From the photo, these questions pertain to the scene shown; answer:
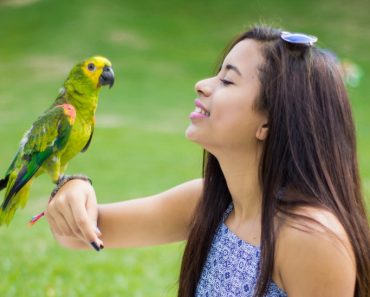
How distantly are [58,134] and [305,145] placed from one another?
0.72 meters

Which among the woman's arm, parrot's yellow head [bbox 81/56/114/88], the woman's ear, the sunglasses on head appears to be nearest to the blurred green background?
the sunglasses on head

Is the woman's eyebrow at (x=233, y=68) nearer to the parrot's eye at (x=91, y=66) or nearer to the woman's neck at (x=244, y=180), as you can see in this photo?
the woman's neck at (x=244, y=180)

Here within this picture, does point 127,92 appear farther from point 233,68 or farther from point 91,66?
point 233,68

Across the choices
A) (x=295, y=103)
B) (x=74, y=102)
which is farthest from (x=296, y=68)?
(x=74, y=102)

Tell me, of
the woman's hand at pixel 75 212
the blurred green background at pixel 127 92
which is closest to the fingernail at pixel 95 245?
the woman's hand at pixel 75 212

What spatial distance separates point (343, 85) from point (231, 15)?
578 inches

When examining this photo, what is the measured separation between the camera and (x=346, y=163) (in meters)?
1.60

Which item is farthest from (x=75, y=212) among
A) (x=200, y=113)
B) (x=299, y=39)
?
(x=299, y=39)

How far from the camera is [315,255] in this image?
144 centimetres

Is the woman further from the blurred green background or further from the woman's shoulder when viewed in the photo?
the blurred green background

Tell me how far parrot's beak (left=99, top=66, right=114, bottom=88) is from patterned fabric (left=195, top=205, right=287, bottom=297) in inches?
19.0

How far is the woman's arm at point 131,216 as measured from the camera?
167cm

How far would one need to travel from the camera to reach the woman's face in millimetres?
1569

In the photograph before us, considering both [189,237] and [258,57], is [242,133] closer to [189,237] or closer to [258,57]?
[258,57]
